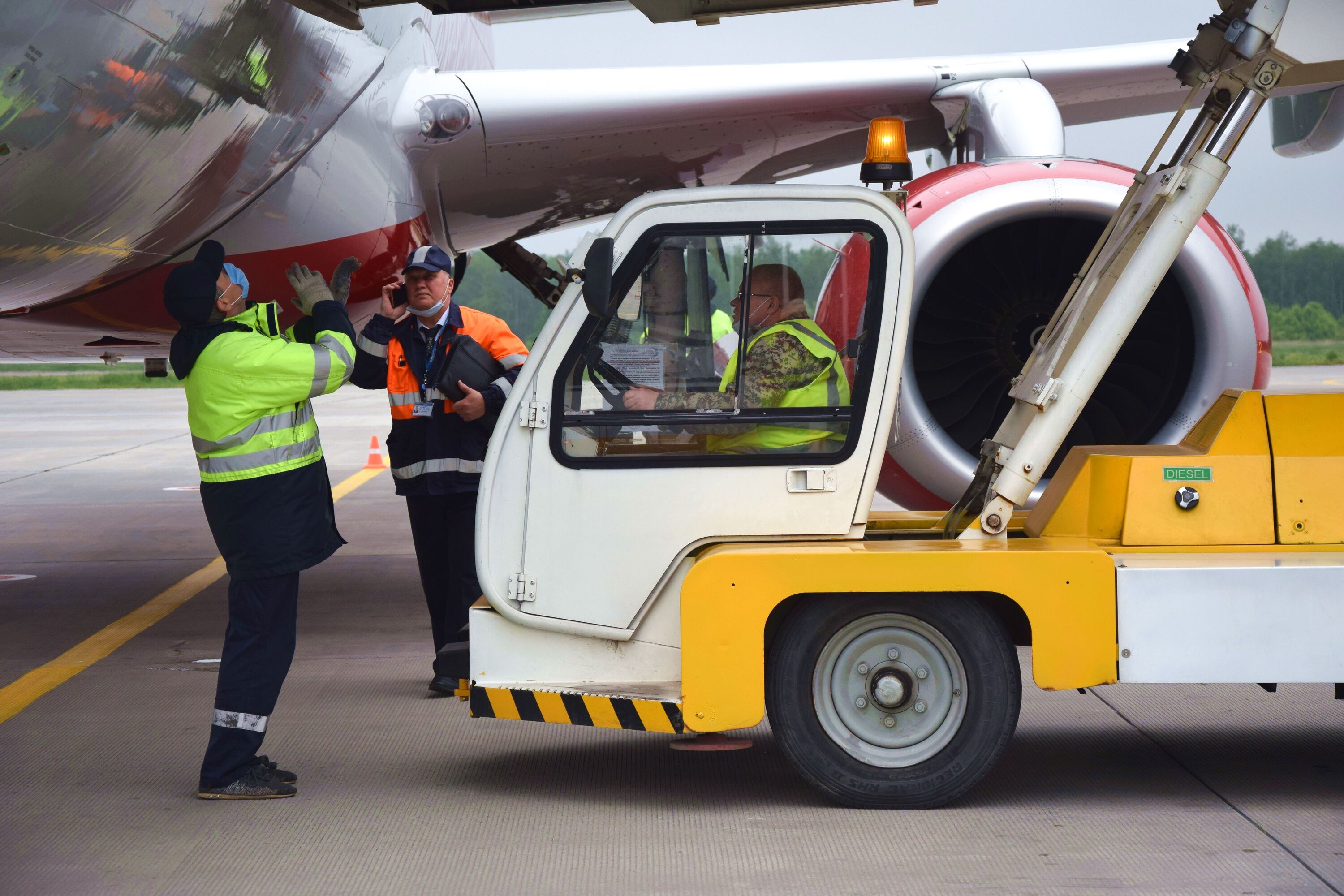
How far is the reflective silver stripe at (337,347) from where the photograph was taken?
4.21m

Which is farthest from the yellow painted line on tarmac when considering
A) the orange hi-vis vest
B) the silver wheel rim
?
the silver wheel rim

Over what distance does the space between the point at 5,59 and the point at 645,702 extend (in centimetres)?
257

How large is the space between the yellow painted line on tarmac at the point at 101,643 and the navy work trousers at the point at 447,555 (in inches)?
17.4

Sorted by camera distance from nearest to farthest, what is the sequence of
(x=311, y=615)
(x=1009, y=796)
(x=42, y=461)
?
(x=1009, y=796) < (x=311, y=615) < (x=42, y=461)

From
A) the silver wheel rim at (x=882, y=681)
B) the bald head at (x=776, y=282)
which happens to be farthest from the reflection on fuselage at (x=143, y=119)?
the silver wheel rim at (x=882, y=681)

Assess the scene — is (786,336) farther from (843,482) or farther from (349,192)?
(349,192)

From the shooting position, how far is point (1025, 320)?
18.8 feet

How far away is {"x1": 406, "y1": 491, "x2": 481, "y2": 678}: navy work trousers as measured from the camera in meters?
5.23

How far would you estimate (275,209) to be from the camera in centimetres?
577

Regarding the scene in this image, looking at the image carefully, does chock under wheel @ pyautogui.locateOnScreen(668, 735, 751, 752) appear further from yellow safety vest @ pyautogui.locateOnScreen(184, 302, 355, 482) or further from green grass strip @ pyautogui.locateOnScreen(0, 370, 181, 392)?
green grass strip @ pyautogui.locateOnScreen(0, 370, 181, 392)

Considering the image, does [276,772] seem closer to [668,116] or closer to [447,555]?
[447,555]

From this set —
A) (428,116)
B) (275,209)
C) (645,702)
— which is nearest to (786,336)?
(645,702)

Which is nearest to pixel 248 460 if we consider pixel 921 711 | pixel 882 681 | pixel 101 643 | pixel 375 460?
pixel 882 681

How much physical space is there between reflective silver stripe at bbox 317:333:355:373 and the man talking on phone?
822 mm
